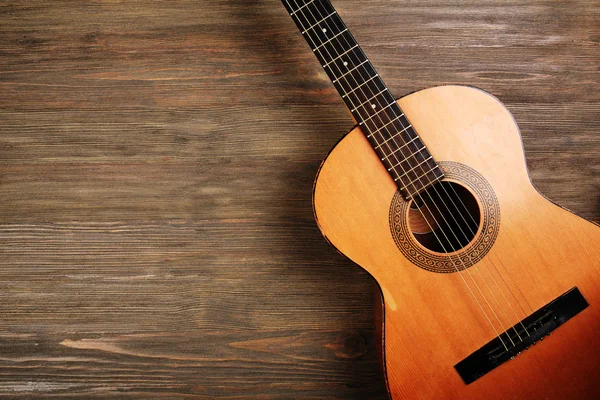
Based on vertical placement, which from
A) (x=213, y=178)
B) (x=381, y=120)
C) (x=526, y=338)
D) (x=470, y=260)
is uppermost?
(x=381, y=120)

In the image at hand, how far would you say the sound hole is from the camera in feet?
3.22

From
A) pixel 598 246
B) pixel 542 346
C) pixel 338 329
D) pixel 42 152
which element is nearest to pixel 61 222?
pixel 42 152

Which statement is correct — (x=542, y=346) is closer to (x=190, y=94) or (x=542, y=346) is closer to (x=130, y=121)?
(x=190, y=94)

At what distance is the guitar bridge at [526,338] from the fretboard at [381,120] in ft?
1.32

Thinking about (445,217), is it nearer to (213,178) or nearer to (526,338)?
(526,338)

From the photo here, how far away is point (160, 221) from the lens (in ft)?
3.99

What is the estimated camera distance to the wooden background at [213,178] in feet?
3.97

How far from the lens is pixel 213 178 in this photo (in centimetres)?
122

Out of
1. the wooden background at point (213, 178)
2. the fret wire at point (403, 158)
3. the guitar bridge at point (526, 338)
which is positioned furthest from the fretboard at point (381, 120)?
the guitar bridge at point (526, 338)

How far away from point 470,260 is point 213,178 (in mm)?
758

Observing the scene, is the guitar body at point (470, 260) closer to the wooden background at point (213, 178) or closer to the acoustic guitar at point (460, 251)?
the acoustic guitar at point (460, 251)

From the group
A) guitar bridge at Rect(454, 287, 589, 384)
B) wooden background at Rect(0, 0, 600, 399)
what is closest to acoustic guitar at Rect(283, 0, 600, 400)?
guitar bridge at Rect(454, 287, 589, 384)

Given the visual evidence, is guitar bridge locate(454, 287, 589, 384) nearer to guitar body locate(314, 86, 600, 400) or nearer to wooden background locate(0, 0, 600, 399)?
guitar body locate(314, 86, 600, 400)

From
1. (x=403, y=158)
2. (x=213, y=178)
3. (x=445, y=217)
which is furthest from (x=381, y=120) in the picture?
(x=213, y=178)
